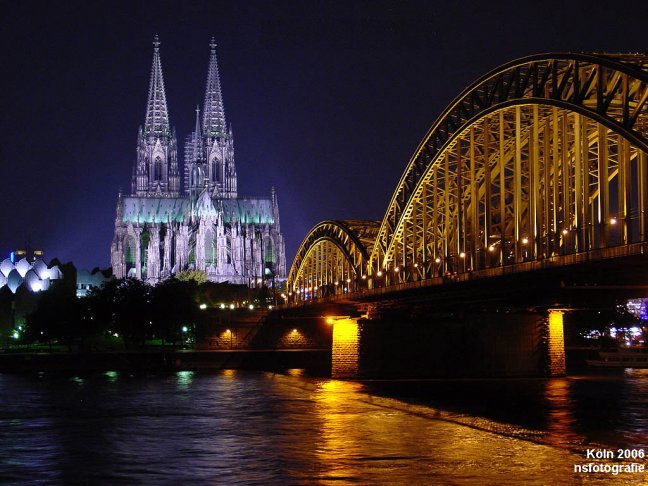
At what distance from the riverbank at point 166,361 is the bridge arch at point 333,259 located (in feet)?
23.6

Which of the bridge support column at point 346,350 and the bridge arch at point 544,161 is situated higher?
the bridge arch at point 544,161

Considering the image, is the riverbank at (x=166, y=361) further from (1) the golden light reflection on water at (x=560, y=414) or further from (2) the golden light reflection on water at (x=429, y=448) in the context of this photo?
(2) the golden light reflection on water at (x=429, y=448)

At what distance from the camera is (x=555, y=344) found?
8981 cm

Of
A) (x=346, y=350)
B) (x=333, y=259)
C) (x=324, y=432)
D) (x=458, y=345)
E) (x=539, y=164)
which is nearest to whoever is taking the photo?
(x=324, y=432)

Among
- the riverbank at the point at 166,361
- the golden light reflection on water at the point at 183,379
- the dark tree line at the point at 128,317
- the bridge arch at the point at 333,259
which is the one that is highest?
the bridge arch at the point at 333,259

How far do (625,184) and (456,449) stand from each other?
45.0 ft

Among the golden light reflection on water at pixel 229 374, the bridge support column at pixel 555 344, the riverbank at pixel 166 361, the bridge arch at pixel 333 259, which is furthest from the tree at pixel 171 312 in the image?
the bridge support column at pixel 555 344

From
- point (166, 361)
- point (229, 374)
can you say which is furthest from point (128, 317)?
point (229, 374)

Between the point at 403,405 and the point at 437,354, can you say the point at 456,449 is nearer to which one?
the point at 403,405

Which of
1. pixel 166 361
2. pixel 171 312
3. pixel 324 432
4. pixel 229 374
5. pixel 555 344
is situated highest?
pixel 171 312

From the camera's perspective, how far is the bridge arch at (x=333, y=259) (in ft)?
361

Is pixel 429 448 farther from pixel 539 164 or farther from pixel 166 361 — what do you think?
pixel 166 361

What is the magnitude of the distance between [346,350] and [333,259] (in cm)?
3565

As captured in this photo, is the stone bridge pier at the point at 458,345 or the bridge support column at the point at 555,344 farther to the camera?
the stone bridge pier at the point at 458,345
